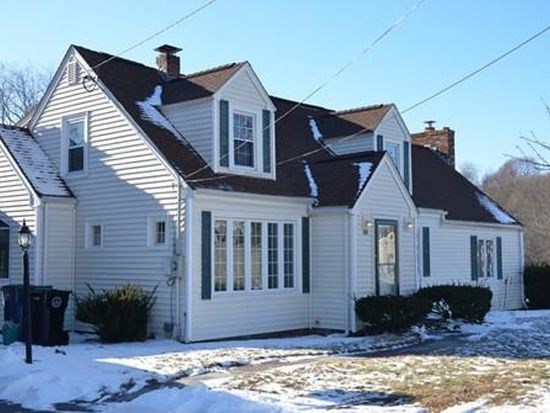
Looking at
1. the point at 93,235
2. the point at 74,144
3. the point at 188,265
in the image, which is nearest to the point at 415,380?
the point at 188,265

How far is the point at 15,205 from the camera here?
1862 cm

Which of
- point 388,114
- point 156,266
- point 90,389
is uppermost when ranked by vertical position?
point 388,114

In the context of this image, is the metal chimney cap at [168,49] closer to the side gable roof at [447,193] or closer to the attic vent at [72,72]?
the attic vent at [72,72]

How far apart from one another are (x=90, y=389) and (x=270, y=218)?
26.3ft

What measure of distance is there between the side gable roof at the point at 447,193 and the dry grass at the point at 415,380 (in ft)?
37.1

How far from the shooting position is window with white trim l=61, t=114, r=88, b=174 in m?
18.7

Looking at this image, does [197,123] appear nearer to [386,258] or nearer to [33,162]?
[33,162]

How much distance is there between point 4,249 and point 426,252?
41.2 ft

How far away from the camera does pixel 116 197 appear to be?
58.5 ft

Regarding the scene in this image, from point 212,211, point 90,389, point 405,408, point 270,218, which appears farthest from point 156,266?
point 405,408

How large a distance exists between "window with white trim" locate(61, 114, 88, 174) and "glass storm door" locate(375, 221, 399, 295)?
7.75 m

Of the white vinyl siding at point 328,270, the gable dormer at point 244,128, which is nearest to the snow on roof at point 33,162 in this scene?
the gable dormer at point 244,128

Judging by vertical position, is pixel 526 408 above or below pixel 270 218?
below

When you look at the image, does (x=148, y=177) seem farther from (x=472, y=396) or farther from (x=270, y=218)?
(x=472, y=396)
